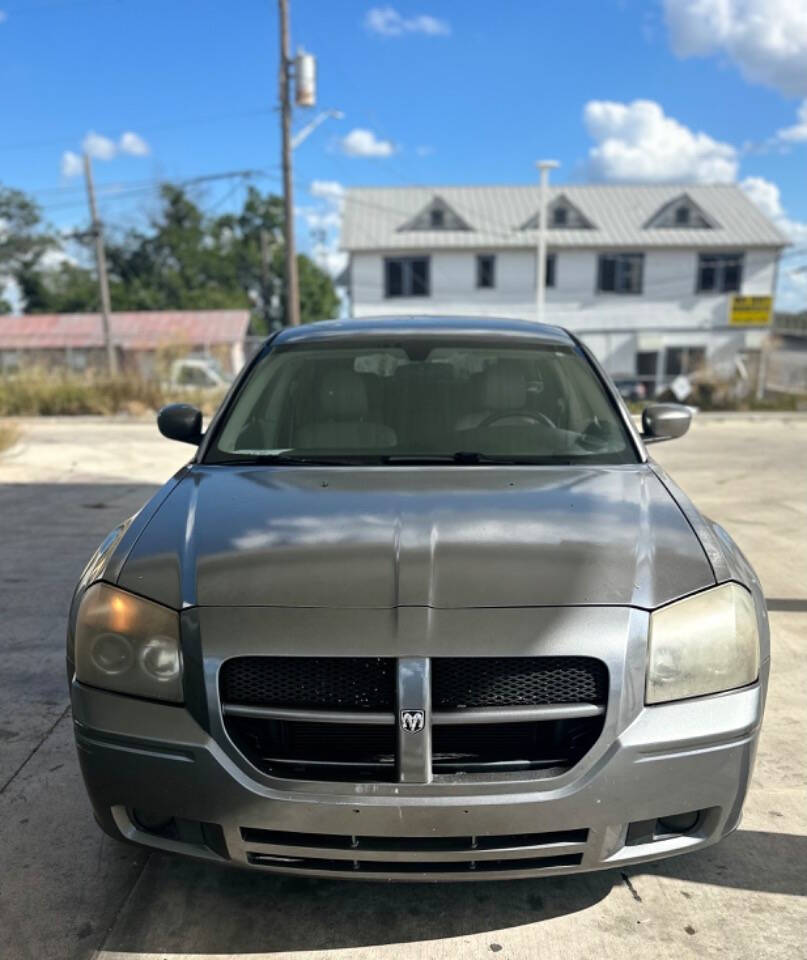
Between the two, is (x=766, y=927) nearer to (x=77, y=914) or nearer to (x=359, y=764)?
(x=359, y=764)

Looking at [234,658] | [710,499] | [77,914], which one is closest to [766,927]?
[234,658]

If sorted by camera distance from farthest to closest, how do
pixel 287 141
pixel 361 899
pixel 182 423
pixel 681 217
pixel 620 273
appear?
pixel 681 217 → pixel 620 273 → pixel 287 141 → pixel 182 423 → pixel 361 899

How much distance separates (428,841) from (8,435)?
11.2 meters

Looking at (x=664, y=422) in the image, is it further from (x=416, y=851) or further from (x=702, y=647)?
(x=416, y=851)

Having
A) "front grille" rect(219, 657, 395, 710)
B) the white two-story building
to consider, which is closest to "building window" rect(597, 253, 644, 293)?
the white two-story building

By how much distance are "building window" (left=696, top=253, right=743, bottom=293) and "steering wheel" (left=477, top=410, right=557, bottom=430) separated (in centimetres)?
3129

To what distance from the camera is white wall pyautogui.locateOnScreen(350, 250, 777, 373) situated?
30.8 metres

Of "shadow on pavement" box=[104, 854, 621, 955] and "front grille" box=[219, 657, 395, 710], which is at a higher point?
"front grille" box=[219, 657, 395, 710]

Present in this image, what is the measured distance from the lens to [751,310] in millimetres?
27141

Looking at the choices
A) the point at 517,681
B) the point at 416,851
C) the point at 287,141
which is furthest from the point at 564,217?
the point at 416,851

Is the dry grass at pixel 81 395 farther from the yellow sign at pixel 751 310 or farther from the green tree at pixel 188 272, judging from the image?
the green tree at pixel 188 272

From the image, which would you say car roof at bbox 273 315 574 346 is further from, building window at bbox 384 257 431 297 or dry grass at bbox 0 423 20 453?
building window at bbox 384 257 431 297

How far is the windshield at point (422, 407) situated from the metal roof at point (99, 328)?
36.0m

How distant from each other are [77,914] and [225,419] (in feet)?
5.99
